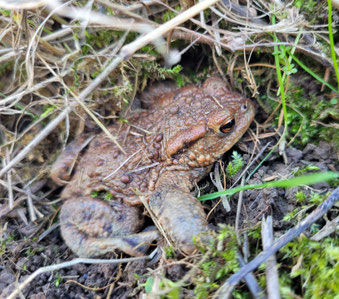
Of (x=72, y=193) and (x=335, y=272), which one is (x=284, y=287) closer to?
(x=335, y=272)

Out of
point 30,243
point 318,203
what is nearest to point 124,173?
point 30,243

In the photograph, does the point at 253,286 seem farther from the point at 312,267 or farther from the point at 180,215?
the point at 180,215

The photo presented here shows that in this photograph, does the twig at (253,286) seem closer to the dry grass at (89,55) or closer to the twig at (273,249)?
the twig at (273,249)

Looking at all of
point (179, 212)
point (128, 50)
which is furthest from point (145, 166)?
point (128, 50)

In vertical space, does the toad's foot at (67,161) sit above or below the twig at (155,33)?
below

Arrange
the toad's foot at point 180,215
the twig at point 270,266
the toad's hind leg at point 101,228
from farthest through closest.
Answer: the toad's hind leg at point 101,228
the toad's foot at point 180,215
the twig at point 270,266

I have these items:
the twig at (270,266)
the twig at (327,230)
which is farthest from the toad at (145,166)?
the twig at (327,230)
